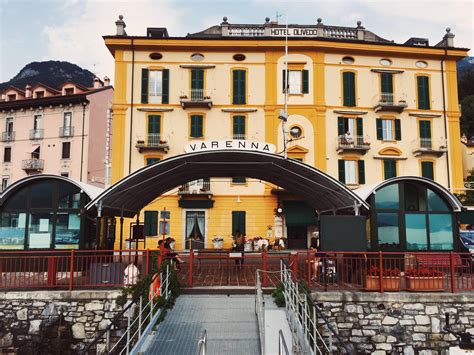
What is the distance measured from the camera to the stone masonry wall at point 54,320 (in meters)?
10.4

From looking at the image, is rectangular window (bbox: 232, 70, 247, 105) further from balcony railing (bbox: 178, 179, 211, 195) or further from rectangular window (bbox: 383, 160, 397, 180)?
rectangular window (bbox: 383, 160, 397, 180)

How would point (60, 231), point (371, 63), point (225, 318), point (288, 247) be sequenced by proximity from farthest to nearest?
point (371, 63) → point (288, 247) → point (60, 231) → point (225, 318)

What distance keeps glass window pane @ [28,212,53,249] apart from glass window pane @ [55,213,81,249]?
282mm

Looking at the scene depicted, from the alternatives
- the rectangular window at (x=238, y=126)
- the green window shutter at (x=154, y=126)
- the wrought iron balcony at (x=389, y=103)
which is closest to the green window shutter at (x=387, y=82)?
the wrought iron balcony at (x=389, y=103)

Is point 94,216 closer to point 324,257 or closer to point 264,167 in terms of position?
point 264,167

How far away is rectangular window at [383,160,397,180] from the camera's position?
29.6 metres

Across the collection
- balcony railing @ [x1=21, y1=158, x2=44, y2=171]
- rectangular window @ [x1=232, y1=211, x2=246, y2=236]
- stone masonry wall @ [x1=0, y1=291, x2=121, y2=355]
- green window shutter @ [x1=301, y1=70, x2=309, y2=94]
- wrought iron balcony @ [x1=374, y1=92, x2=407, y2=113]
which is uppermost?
green window shutter @ [x1=301, y1=70, x2=309, y2=94]

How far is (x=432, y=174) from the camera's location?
3006 cm

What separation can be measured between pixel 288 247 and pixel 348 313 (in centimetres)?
1815

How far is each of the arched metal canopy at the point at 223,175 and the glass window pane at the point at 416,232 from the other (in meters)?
2.01

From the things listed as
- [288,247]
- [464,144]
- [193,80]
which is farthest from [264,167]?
[464,144]

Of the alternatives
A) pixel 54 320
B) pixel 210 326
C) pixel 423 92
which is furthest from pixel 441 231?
pixel 423 92

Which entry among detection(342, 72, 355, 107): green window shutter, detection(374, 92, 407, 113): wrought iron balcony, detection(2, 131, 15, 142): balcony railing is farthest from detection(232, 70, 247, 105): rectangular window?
detection(2, 131, 15, 142): balcony railing

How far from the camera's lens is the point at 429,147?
99.0ft
